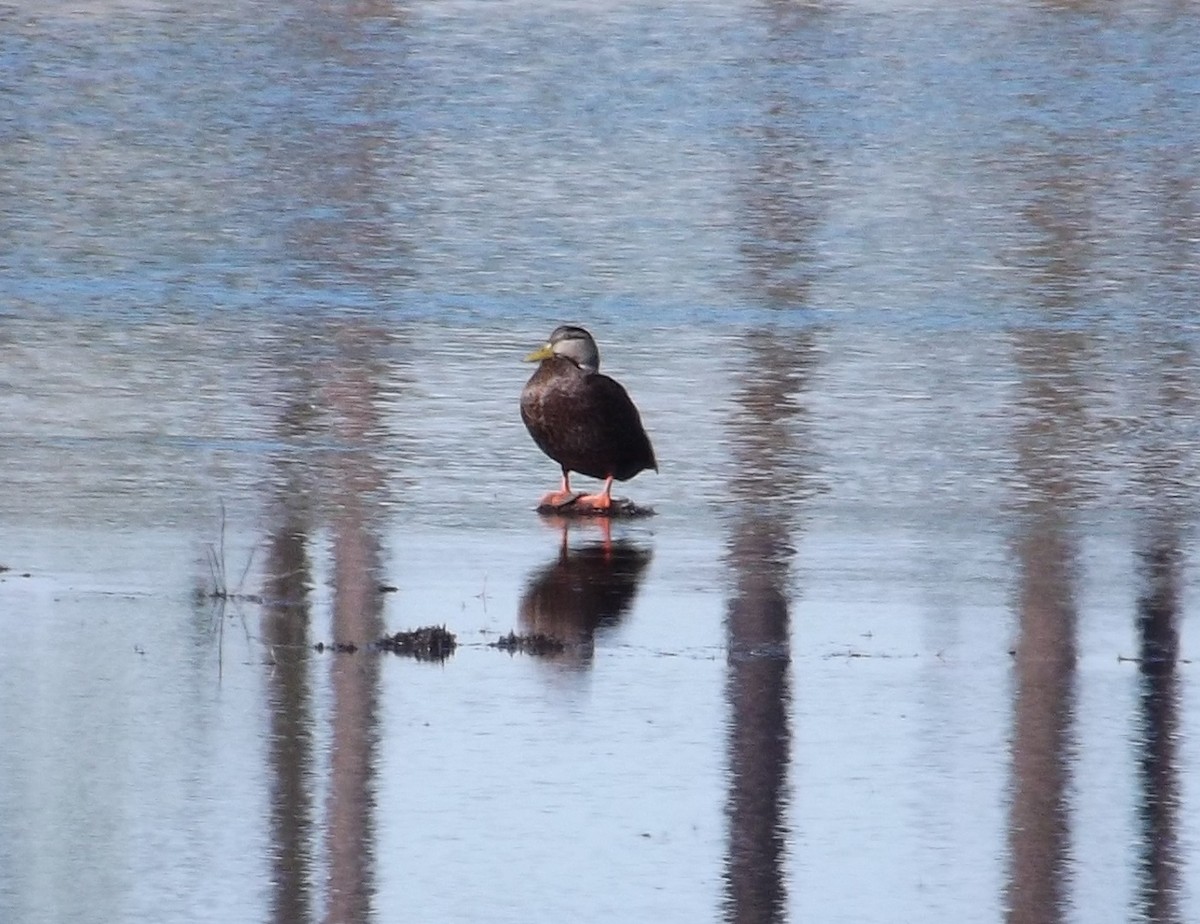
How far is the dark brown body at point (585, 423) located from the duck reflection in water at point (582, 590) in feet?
1.15

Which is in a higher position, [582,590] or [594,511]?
[594,511]

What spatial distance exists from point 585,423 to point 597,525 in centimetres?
45

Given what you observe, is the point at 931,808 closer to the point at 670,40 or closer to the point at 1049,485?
the point at 1049,485

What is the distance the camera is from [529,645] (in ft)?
22.5

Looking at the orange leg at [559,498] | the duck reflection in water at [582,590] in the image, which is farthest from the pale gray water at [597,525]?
the orange leg at [559,498]

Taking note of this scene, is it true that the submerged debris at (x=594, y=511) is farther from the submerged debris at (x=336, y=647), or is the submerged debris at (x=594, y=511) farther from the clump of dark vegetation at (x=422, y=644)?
the submerged debris at (x=336, y=647)

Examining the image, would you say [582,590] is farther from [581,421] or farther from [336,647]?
[581,421]

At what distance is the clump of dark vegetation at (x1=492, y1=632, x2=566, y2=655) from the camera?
6.86 m

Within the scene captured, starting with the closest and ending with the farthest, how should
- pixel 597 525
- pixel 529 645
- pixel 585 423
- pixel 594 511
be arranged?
pixel 529 645 → pixel 597 525 → pixel 594 511 → pixel 585 423

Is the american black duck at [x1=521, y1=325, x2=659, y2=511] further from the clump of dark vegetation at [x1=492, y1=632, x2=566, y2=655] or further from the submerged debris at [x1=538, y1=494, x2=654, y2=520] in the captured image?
the clump of dark vegetation at [x1=492, y1=632, x2=566, y2=655]

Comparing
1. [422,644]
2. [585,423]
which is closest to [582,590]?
[422,644]

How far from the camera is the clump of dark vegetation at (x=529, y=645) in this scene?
6.86 meters

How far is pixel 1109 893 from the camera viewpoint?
5109mm

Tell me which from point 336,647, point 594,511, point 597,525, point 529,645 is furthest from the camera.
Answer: point 594,511
